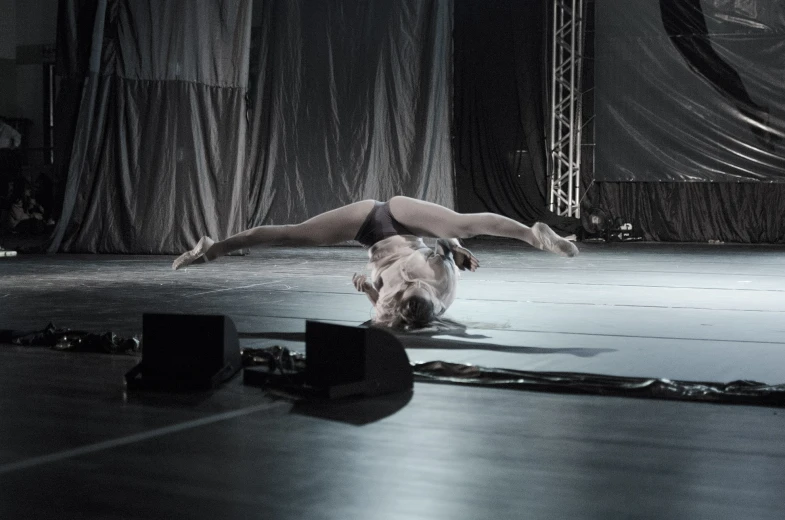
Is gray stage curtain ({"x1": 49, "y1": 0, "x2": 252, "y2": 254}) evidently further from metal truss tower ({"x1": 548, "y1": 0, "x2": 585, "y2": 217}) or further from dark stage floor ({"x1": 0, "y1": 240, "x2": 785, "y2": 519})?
dark stage floor ({"x1": 0, "y1": 240, "x2": 785, "y2": 519})

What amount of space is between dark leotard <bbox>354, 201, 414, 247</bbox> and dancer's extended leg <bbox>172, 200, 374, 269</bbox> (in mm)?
30

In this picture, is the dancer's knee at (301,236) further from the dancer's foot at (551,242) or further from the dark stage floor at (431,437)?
the dancer's foot at (551,242)

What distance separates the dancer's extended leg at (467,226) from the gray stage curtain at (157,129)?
6308 millimetres

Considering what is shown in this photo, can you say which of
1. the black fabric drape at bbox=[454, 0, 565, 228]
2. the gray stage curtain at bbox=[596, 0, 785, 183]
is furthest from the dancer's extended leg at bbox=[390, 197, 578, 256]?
the black fabric drape at bbox=[454, 0, 565, 228]

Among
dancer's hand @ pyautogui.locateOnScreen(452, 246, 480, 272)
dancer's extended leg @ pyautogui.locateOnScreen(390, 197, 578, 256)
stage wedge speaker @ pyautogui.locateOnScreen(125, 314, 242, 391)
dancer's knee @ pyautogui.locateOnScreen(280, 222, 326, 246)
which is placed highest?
dancer's extended leg @ pyautogui.locateOnScreen(390, 197, 578, 256)

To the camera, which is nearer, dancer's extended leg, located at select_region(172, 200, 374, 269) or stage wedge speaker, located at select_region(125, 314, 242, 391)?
stage wedge speaker, located at select_region(125, 314, 242, 391)

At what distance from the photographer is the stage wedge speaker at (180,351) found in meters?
3.14

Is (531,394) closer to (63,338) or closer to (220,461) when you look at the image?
(220,461)

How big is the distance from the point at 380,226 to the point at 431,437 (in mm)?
2275

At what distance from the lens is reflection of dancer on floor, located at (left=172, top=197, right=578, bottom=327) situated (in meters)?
4.39

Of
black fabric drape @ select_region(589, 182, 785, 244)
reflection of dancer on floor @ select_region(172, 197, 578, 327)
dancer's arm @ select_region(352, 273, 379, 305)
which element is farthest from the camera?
black fabric drape @ select_region(589, 182, 785, 244)

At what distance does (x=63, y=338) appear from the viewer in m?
4.07

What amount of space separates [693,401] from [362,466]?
1255mm

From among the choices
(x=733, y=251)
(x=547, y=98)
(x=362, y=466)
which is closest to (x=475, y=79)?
(x=547, y=98)
